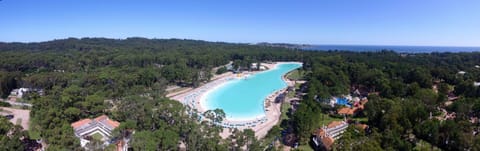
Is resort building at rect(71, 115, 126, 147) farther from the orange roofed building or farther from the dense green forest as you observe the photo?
the dense green forest

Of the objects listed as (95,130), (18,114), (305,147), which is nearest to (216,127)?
(305,147)

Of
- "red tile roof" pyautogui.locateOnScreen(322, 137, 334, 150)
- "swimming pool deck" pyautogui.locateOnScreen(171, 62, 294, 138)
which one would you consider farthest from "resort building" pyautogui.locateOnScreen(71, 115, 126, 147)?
"red tile roof" pyautogui.locateOnScreen(322, 137, 334, 150)

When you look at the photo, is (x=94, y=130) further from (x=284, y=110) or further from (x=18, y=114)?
(x=284, y=110)

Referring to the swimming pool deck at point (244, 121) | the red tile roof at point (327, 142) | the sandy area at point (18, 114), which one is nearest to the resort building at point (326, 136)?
the red tile roof at point (327, 142)

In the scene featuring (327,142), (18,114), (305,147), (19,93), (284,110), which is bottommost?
(18,114)

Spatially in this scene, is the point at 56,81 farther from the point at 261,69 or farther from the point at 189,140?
the point at 261,69

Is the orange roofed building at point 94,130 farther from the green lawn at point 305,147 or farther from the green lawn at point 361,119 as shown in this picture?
the green lawn at point 361,119
